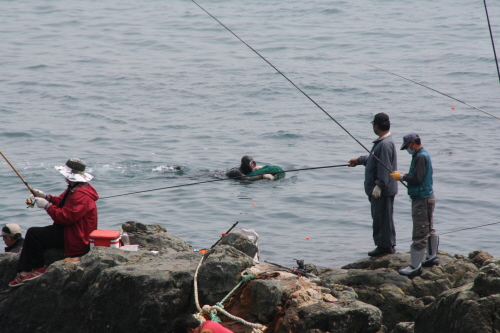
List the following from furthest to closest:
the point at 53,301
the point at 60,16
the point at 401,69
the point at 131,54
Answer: the point at 60,16, the point at 131,54, the point at 401,69, the point at 53,301

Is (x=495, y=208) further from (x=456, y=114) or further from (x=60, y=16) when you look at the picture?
(x=60, y=16)

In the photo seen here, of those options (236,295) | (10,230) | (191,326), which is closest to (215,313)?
(236,295)

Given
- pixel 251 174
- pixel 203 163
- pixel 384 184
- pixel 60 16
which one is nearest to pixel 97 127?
pixel 203 163

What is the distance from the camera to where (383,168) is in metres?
7.43

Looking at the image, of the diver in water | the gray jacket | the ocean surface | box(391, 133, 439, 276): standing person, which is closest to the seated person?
box(391, 133, 439, 276): standing person

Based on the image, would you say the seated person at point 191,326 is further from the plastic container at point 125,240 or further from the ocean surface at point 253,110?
the ocean surface at point 253,110

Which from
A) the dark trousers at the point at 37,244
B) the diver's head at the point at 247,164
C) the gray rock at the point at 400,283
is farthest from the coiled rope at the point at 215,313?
the diver's head at the point at 247,164

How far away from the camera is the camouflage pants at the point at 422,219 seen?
701cm

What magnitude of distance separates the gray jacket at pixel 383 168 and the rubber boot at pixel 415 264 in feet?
2.40

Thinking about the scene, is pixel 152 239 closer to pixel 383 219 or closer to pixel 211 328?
pixel 383 219

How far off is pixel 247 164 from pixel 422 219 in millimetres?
8068

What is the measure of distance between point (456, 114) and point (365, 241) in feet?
35.0

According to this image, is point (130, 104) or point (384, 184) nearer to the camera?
point (384, 184)

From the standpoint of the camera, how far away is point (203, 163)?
53.1 feet
